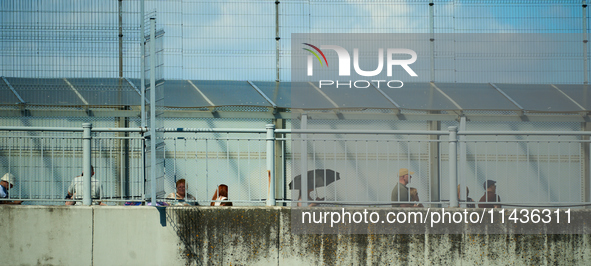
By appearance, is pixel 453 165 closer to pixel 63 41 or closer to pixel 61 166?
pixel 61 166

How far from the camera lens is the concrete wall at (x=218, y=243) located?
560cm

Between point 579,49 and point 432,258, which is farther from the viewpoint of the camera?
point 579,49

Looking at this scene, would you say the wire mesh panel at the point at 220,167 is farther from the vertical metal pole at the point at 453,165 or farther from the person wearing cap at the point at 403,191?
the vertical metal pole at the point at 453,165

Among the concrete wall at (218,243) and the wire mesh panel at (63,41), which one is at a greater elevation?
the wire mesh panel at (63,41)

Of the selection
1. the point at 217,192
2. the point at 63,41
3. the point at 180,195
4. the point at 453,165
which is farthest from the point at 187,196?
the point at 63,41

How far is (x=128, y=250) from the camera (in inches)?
222

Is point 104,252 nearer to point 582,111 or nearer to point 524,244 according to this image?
point 524,244

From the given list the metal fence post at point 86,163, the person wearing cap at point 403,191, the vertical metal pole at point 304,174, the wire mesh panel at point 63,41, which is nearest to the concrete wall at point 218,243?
the metal fence post at point 86,163

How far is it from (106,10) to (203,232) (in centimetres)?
479

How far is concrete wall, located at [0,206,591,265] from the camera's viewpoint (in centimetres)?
560

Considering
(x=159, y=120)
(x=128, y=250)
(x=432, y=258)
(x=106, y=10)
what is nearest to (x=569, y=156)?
(x=432, y=258)

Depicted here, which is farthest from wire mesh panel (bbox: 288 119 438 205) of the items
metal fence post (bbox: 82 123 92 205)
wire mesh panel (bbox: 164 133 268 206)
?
metal fence post (bbox: 82 123 92 205)

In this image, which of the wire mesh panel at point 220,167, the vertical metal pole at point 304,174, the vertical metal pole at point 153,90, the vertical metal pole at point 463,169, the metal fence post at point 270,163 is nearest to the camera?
the vertical metal pole at point 153,90

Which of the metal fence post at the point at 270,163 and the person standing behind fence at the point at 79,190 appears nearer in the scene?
the metal fence post at the point at 270,163
